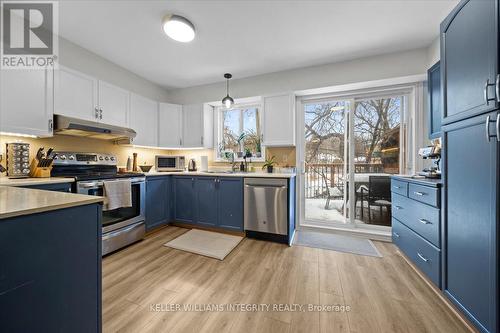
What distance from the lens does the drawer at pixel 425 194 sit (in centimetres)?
158

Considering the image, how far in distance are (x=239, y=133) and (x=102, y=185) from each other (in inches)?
89.3

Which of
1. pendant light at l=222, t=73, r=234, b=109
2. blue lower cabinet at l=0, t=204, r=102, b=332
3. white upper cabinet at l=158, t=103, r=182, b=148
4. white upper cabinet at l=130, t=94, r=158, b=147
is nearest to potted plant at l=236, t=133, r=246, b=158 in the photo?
pendant light at l=222, t=73, r=234, b=109

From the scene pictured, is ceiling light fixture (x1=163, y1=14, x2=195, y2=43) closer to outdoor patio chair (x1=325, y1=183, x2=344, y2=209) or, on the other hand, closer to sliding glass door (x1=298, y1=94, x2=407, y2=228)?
sliding glass door (x1=298, y1=94, x2=407, y2=228)

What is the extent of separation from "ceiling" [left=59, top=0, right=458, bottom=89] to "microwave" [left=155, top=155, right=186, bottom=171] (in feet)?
5.01

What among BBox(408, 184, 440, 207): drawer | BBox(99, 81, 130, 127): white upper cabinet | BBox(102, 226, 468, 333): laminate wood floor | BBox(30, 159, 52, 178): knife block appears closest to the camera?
BBox(102, 226, 468, 333): laminate wood floor

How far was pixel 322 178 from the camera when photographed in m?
3.26

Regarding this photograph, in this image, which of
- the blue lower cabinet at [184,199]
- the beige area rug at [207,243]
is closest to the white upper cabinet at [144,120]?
the blue lower cabinet at [184,199]

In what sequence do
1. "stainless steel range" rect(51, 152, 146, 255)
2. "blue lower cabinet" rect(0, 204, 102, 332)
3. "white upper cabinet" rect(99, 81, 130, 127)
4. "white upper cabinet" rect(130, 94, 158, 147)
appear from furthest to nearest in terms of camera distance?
"white upper cabinet" rect(130, 94, 158, 147) < "white upper cabinet" rect(99, 81, 130, 127) < "stainless steel range" rect(51, 152, 146, 255) < "blue lower cabinet" rect(0, 204, 102, 332)

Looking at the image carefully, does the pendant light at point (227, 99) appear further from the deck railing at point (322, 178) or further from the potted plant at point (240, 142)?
the deck railing at point (322, 178)

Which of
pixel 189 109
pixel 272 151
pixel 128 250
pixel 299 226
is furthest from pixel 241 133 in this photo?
pixel 128 250

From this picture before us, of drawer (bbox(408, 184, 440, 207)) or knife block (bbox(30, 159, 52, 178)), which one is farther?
knife block (bbox(30, 159, 52, 178))

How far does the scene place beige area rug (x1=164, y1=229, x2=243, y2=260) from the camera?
2.32 metres

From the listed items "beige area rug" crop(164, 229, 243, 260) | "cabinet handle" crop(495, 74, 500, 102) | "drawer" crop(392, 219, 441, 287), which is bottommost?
"beige area rug" crop(164, 229, 243, 260)

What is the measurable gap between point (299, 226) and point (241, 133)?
197 cm
